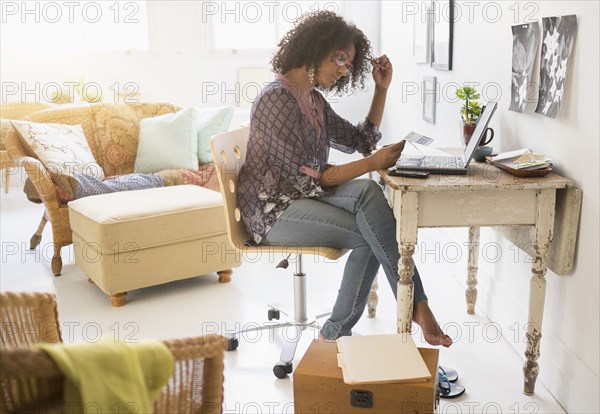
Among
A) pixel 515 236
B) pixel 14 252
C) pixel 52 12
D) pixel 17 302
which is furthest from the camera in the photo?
pixel 52 12

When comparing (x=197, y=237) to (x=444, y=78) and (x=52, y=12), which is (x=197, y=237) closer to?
(x=444, y=78)

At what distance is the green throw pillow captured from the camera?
4.23 meters

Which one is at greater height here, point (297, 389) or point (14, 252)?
point (297, 389)

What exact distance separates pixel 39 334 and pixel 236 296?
181 centimetres

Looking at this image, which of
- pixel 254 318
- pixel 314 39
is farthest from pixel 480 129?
pixel 254 318

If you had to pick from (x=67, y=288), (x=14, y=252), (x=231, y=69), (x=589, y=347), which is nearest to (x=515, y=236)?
(x=589, y=347)

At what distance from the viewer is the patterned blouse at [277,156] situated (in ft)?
7.74

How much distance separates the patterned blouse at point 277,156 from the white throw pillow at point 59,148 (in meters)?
1.61

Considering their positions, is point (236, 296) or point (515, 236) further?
point (236, 296)

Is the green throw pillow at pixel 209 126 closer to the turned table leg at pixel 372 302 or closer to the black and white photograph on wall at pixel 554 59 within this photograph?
the turned table leg at pixel 372 302

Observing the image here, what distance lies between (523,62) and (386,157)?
0.66 m

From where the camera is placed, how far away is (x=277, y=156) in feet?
7.77

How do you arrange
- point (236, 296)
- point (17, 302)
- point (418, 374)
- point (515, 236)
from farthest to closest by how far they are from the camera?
1. point (236, 296)
2. point (515, 236)
3. point (418, 374)
4. point (17, 302)

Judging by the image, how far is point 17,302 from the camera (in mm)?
1479
